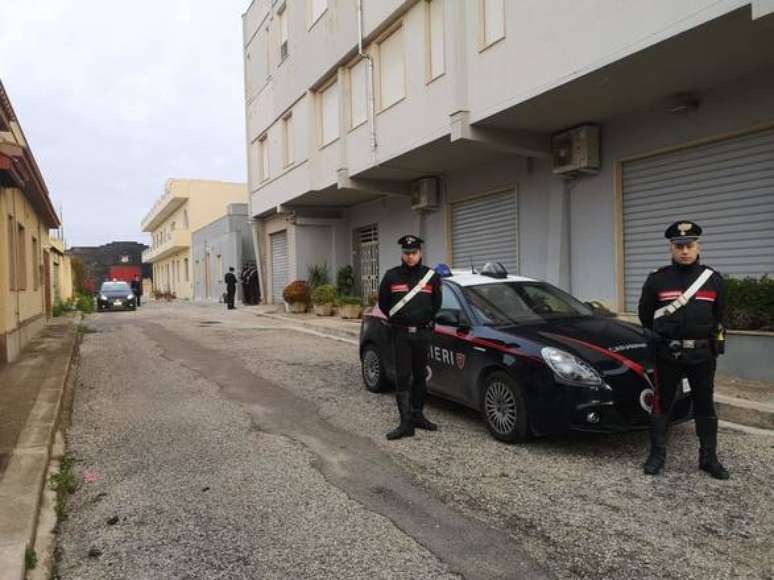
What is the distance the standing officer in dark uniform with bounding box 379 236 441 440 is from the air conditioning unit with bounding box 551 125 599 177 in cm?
586

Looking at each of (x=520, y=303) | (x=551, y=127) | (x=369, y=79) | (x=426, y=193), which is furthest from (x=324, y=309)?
(x=520, y=303)

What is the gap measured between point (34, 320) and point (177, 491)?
37.6 ft

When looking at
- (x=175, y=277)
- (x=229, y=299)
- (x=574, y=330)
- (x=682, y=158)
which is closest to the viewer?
(x=574, y=330)

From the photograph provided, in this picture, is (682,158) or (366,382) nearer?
(366,382)

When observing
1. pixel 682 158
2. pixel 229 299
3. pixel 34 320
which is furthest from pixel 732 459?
pixel 229 299

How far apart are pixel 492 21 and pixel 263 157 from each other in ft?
49.3

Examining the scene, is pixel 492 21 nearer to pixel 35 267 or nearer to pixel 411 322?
pixel 411 322

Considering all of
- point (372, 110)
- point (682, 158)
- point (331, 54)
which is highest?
point (331, 54)

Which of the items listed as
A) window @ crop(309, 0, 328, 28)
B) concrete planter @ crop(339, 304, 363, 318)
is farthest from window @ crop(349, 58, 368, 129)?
concrete planter @ crop(339, 304, 363, 318)

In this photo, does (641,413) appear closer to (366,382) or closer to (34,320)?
(366,382)

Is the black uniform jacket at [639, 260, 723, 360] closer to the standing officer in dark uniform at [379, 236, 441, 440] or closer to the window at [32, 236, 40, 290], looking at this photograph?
the standing officer in dark uniform at [379, 236, 441, 440]

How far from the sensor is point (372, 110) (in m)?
14.6

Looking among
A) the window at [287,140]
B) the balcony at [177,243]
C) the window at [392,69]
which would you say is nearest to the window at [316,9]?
the window at [287,140]

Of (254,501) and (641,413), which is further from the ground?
(641,413)
